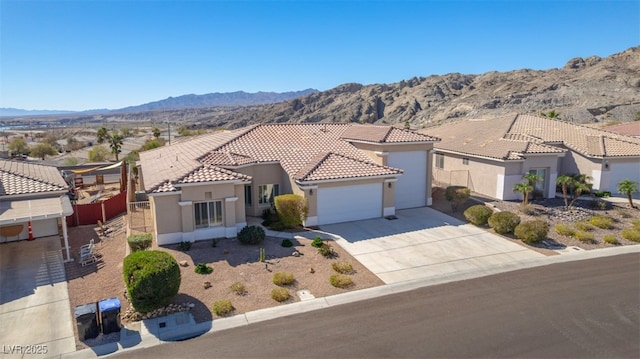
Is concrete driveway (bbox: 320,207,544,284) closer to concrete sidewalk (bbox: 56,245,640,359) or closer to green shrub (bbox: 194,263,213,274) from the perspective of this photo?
concrete sidewalk (bbox: 56,245,640,359)

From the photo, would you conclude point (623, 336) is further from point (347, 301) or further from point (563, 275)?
point (347, 301)

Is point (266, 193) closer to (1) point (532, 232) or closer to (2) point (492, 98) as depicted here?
(1) point (532, 232)

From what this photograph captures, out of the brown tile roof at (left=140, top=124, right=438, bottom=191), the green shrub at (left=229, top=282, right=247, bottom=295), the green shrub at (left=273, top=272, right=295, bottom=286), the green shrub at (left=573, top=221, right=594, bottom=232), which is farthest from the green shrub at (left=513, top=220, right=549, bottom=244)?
the green shrub at (left=229, top=282, right=247, bottom=295)

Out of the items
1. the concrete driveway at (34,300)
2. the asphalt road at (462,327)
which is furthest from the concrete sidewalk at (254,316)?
the concrete driveway at (34,300)

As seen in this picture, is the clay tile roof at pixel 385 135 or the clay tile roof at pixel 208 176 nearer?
the clay tile roof at pixel 208 176

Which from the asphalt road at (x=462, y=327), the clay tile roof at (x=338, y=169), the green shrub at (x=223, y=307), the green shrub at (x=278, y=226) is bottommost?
the asphalt road at (x=462, y=327)

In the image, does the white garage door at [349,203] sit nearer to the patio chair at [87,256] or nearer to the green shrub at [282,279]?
the green shrub at [282,279]
